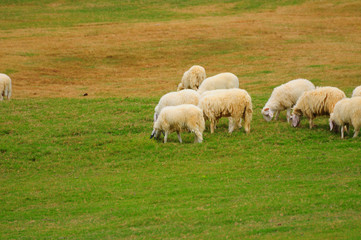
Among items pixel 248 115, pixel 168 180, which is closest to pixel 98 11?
pixel 248 115

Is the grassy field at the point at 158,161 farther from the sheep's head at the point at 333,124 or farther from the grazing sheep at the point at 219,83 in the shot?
the grazing sheep at the point at 219,83

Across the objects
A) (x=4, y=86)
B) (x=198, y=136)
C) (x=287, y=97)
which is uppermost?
(x=287, y=97)

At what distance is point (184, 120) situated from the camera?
1608 cm

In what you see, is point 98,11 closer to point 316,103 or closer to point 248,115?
point 248,115

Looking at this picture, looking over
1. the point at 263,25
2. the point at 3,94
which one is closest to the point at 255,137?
the point at 3,94

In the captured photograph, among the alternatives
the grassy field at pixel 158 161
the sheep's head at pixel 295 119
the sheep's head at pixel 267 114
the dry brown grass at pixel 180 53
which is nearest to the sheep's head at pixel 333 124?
the grassy field at pixel 158 161

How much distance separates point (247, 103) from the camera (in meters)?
16.7

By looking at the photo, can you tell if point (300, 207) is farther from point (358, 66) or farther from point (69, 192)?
point (358, 66)

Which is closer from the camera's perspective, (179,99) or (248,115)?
(248,115)

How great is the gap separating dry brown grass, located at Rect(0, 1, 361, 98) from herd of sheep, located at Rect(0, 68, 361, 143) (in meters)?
7.43

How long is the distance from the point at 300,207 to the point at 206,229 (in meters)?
1.98

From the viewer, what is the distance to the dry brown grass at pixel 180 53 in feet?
99.9

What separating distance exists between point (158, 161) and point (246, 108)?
3.40 metres

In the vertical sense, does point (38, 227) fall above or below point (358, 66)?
below
